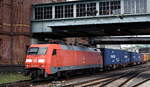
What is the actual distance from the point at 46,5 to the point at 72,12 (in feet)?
11.5

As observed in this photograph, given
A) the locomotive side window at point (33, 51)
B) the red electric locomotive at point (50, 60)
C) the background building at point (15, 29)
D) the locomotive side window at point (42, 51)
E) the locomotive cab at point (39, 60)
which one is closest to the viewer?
the locomotive cab at point (39, 60)

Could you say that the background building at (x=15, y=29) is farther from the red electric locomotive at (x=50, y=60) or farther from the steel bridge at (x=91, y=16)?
the red electric locomotive at (x=50, y=60)

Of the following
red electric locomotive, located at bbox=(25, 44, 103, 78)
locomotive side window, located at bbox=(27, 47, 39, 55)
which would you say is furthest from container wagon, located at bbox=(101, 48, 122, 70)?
locomotive side window, located at bbox=(27, 47, 39, 55)

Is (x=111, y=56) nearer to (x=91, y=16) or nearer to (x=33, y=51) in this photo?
(x=91, y=16)

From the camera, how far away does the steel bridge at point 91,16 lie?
26.8 metres

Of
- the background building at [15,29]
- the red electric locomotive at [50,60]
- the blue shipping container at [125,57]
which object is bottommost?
the blue shipping container at [125,57]

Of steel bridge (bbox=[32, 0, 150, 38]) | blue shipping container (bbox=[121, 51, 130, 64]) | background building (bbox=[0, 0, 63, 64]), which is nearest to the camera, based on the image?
steel bridge (bbox=[32, 0, 150, 38])

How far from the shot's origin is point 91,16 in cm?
2839

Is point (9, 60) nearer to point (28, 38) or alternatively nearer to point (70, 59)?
point (28, 38)

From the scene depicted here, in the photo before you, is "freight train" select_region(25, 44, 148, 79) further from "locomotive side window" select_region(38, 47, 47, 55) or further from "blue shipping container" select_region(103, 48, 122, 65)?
"blue shipping container" select_region(103, 48, 122, 65)

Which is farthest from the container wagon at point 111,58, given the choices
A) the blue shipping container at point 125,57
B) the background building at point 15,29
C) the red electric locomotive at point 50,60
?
the red electric locomotive at point 50,60

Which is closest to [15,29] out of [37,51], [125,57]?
[37,51]

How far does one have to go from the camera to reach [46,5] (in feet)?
104

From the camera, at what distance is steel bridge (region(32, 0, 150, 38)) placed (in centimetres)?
2684
